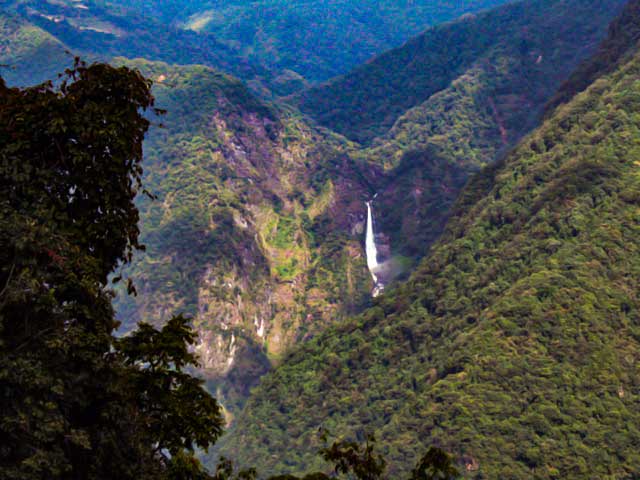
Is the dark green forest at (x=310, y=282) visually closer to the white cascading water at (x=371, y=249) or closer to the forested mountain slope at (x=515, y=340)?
the forested mountain slope at (x=515, y=340)

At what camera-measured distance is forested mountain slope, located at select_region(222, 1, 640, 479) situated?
62.1m

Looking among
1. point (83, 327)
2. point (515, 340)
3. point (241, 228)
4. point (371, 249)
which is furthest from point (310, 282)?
point (83, 327)

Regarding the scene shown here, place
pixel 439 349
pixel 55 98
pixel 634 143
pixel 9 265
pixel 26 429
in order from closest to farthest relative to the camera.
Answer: pixel 26 429 < pixel 9 265 < pixel 55 98 < pixel 439 349 < pixel 634 143

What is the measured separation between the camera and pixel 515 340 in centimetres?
7419

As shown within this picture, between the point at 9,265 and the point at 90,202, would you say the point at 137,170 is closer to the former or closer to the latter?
the point at 90,202

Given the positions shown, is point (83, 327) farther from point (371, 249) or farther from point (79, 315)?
point (371, 249)

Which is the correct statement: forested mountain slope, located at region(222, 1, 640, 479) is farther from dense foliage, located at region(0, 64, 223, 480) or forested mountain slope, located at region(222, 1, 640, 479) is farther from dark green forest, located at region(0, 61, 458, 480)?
dense foliage, located at region(0, 64, 223, 480)

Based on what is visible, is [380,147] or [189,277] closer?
[189,277]

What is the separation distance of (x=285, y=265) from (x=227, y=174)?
24690mm

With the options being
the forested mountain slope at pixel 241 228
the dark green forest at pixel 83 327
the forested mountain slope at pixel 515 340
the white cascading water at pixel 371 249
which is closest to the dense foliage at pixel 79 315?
the dark green forest at pixel 83 327

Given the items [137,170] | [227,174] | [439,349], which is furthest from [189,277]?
[137,170]

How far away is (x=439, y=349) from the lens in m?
86.6

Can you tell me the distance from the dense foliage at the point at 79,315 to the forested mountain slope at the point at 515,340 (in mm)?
46526

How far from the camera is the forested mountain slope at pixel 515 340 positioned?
204ft
